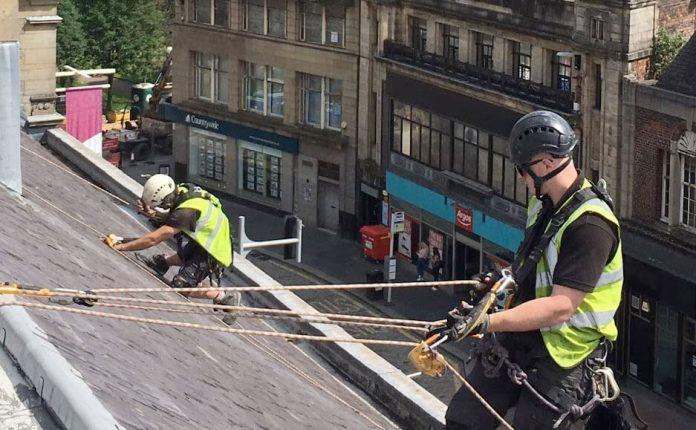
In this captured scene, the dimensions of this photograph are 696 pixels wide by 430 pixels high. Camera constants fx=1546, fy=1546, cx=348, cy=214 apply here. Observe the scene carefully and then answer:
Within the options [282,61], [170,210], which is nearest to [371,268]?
[282,61]

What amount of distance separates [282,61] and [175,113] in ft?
28.1

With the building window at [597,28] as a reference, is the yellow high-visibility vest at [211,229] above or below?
above

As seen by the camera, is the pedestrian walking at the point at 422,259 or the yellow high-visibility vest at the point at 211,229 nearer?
the yellow high-visibility vest at the point at 211,229

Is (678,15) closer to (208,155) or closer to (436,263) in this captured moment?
(436,263)

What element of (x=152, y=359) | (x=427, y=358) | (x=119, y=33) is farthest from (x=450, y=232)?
(x=427, y=358)

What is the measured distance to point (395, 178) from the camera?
58375mm

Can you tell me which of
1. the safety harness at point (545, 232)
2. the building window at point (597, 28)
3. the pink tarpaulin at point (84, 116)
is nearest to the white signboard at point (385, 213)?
the building window at point (597, 28)

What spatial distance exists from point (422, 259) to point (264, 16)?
49.2 feet

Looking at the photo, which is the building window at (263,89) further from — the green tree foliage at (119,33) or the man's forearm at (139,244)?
the man's forearm at (139,244)

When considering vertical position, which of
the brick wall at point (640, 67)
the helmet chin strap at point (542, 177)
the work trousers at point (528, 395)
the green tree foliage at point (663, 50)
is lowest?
the brick wall at point (640, 67)

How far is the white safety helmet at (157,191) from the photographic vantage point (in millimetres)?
18609

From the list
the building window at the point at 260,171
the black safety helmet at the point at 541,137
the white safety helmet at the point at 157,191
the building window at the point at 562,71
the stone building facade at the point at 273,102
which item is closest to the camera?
the black safety helmet at the point at 541,137

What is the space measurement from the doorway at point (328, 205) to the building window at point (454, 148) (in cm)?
445

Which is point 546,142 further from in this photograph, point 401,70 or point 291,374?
point 401,70
